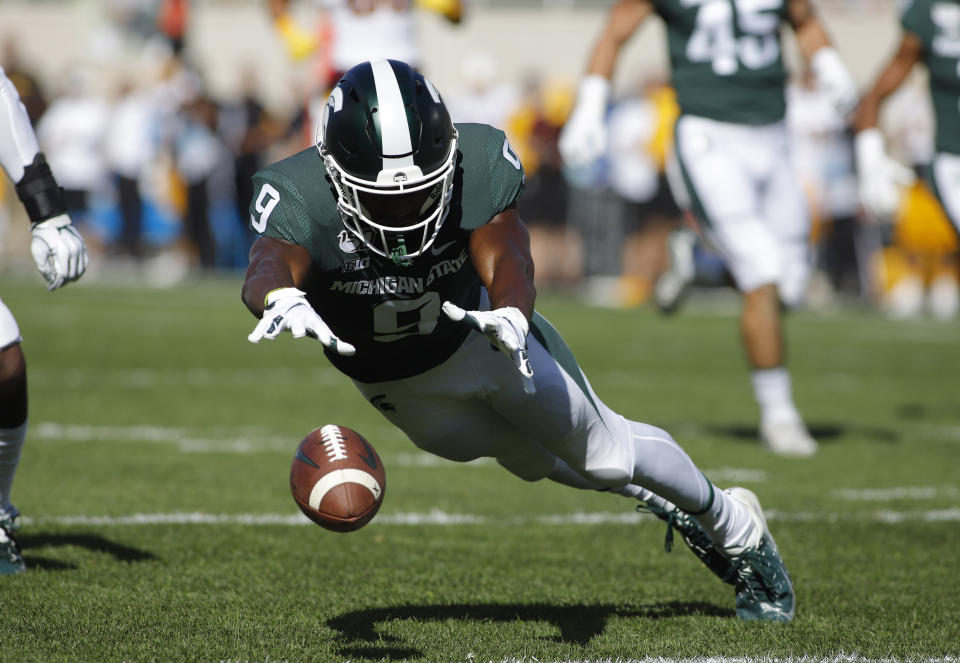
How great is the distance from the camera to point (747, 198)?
6.25 m

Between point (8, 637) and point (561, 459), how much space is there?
4.31ft

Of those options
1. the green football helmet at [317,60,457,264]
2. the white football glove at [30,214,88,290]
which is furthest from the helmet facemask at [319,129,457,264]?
the white football glove at [30,214,88,290]

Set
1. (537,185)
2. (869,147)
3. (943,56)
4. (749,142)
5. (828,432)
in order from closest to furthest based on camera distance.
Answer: (749,142) → (943,56) → (869,147) → (828,432) → (537,185)

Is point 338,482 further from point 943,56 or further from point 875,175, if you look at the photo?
point 943,56

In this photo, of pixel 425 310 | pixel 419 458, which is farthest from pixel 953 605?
pixel 419 458

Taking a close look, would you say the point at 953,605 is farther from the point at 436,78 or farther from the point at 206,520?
the point at 436,78

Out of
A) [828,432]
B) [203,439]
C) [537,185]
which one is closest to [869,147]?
[828,432]

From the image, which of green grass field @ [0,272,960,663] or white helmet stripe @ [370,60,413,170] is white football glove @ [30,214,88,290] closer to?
green grass field @ [0,272,960,663]

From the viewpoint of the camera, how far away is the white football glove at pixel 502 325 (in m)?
2.59

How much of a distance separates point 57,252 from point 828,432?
4.24m

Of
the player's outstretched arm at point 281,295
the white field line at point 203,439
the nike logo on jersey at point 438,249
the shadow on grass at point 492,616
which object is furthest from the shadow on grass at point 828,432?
the player's outstretched arm at point 281,295

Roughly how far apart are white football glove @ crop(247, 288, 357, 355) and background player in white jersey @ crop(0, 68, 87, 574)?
4.07 feet

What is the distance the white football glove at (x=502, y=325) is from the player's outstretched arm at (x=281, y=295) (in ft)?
0.73

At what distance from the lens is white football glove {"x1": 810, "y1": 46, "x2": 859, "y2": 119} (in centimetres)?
623
